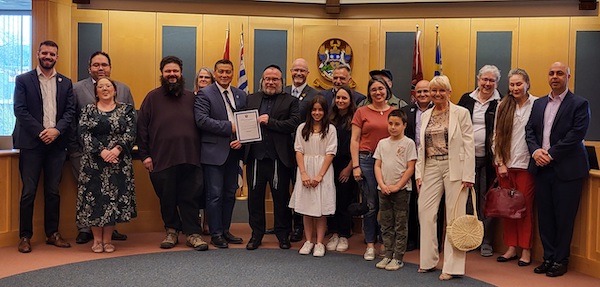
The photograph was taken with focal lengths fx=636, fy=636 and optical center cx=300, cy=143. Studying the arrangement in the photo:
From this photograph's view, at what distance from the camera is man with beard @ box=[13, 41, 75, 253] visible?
5.50 meters

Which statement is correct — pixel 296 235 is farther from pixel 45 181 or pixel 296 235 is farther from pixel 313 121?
pixel 45 181

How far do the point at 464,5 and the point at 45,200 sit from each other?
6.13 meters

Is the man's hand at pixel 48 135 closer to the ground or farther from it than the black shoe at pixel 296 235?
farther from it

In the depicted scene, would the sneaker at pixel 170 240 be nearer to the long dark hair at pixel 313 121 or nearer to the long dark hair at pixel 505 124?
the long dark hair at pixel 313 121

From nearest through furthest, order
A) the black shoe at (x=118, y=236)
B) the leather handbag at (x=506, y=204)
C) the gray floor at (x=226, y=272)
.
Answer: the gray floor at (x=226, y=272)
the leather handbag at (x=506, y=204)
the black shoe at (x=118, y=236)

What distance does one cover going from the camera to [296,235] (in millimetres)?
6184

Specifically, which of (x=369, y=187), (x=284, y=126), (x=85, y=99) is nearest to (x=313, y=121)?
(x=284, y=126)

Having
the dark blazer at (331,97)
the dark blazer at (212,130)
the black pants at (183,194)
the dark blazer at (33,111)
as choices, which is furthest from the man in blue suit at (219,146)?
the dark blazer at (33,111)

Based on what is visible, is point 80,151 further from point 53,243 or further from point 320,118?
point 320,118

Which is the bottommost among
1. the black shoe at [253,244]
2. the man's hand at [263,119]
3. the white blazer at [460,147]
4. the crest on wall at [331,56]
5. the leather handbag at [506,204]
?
the black shoe at [253,244]

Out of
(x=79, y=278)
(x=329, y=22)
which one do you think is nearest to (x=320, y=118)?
(x=79, y=278)

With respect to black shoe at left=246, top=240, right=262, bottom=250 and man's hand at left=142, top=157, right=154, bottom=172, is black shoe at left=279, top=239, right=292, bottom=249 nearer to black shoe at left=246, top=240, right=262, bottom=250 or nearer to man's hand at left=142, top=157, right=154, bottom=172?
black shoe at left=246, top=240, right=262, bottom=250

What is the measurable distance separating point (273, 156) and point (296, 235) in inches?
37.1

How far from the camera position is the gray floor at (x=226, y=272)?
4484 millimetres
